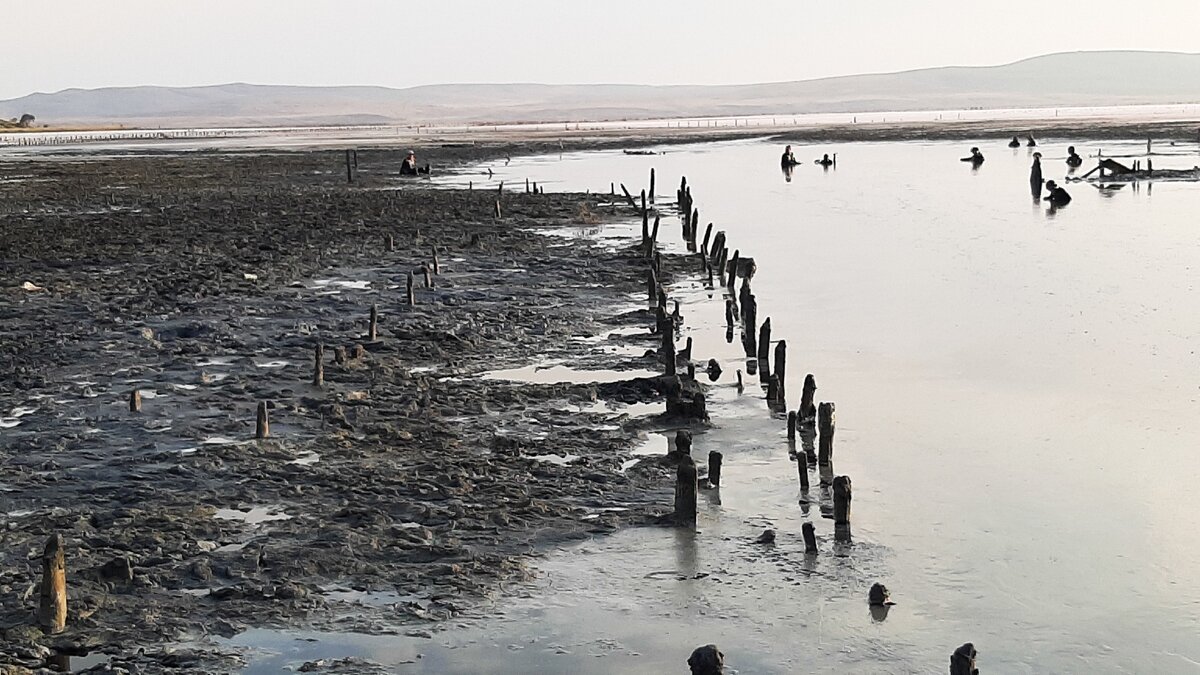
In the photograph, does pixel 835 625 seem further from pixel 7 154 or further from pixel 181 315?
pixel 7 154

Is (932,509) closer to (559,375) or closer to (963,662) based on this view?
(963,662)

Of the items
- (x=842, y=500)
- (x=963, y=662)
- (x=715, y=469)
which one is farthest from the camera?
(x=715, y=469)

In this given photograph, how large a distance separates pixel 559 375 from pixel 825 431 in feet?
17.1

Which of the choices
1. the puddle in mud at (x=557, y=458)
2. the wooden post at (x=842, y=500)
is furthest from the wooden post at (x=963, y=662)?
the puddle in mud at (x=557, y=458)

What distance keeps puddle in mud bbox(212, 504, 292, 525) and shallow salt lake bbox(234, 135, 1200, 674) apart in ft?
8.28

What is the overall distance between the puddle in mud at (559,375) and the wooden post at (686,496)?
5.61 m

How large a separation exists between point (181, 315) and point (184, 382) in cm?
485

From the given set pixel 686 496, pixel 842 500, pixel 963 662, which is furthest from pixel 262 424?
pixel 963 662

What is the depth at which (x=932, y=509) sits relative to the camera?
1247cm

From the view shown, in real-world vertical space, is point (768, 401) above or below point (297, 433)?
below

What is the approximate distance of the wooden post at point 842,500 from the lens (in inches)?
442

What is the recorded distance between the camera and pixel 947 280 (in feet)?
91.4

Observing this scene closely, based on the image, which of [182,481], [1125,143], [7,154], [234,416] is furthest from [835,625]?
[7,154]

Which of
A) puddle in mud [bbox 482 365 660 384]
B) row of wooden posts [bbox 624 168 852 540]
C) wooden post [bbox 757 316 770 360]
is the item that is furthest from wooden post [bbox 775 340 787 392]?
puddle in mud [bbox 482 365 660 384]
